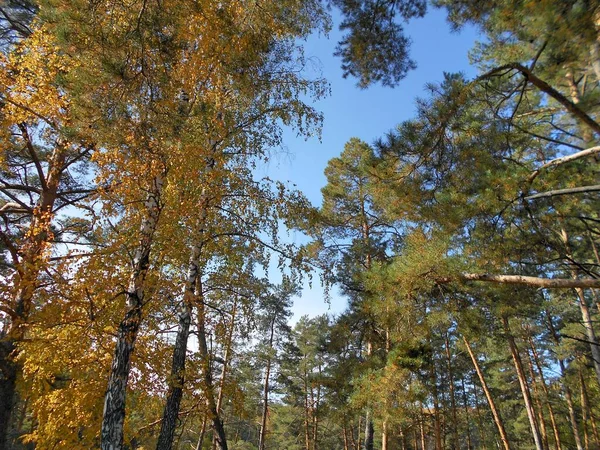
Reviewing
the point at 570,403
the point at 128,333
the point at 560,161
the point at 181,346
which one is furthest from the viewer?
the point at 570,403

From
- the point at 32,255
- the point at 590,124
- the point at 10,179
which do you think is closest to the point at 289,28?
the point at 590,124

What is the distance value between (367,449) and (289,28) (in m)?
10.1

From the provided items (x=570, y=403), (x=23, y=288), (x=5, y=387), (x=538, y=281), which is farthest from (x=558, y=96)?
(x=570, y=403)

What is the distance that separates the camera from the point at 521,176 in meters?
4.86

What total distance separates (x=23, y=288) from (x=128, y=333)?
169 centimetres

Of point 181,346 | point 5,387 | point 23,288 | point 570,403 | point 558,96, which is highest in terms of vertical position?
point 558,96

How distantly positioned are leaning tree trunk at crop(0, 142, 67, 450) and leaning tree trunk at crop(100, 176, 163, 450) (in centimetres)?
113

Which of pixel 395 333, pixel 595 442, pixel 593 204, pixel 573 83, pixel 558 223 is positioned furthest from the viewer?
pixel 595 442

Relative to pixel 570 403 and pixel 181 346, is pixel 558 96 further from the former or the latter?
pixel 570 403

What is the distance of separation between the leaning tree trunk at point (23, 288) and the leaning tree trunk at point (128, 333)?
1132mm

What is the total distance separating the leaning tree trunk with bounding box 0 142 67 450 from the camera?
14.1ft

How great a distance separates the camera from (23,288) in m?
4.46

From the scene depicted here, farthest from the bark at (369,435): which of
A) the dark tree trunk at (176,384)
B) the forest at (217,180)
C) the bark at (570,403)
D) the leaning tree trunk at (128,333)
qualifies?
the bark at (570,403)

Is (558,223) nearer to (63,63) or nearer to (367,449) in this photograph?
(367,449)
